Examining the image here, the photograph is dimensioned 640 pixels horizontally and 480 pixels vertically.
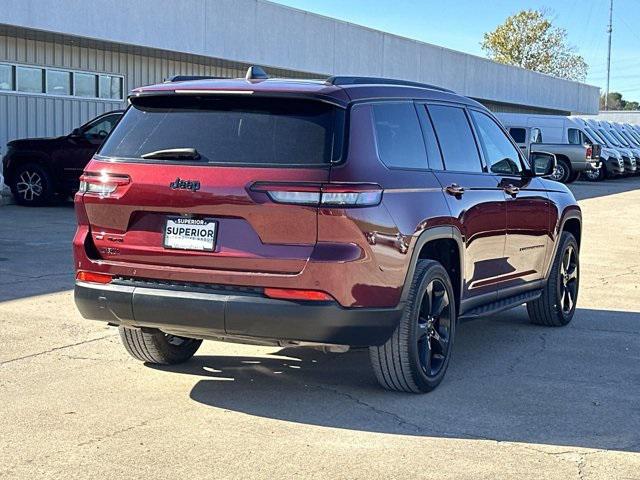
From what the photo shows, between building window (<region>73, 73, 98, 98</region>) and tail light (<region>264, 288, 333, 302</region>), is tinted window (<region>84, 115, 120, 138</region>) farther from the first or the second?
tail light (<region>264, 288, 333, 302</region>)

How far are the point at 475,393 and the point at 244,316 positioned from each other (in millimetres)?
1691

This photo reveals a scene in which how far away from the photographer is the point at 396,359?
5.79m

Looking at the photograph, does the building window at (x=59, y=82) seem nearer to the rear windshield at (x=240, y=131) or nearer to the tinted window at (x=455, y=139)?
the tinted window at (x=455, y=139)

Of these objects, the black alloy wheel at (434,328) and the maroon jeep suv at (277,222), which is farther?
the black alloy wheel at (434,328)

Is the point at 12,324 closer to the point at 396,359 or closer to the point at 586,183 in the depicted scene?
the point at 396,359

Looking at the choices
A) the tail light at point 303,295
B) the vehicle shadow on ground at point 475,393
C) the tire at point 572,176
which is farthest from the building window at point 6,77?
the tire at point 572,176

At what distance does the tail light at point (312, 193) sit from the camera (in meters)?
5.20

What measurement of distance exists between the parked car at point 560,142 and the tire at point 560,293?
83.0ft

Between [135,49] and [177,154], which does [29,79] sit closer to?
[135,49]

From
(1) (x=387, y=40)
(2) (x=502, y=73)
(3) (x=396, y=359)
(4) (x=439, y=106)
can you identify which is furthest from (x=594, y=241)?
(2) (x=502, y=73)

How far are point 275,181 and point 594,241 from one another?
11807 millimetres

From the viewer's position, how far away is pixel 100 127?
18375 mm

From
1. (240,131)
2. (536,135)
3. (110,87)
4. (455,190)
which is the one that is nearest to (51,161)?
(110,87)

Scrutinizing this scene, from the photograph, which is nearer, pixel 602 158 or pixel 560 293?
pixel 560 293
